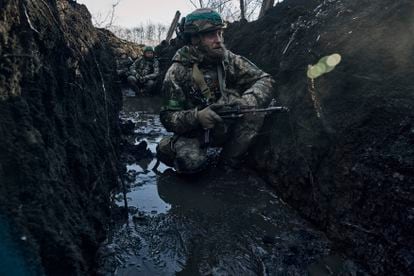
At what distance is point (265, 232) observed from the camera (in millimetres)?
2674

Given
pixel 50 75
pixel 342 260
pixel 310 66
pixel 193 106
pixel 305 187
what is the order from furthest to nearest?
pixel 193 106 → pixel 310 66 → pixel 305 187 → pixel 342 260 → pixel 50 75

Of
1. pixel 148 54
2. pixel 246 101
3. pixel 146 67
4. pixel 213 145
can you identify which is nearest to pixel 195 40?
pixel 246 101

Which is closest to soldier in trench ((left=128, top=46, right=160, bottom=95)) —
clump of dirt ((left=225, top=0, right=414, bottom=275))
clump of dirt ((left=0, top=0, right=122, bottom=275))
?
clump of dirt ((left=225, top=0, right=414, bottom=275))

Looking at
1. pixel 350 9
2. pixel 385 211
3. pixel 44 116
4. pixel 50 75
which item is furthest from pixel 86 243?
pixel 350 9

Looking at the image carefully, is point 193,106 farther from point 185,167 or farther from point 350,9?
point 350,9

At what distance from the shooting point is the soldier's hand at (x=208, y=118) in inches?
141

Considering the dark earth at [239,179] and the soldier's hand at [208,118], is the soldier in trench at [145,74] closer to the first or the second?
the dark earth at [239,179]

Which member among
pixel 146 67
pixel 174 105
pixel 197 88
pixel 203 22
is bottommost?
pixel 174 105

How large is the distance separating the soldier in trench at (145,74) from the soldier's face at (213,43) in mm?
6972

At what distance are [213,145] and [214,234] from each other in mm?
1652

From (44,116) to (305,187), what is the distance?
6.81 ft

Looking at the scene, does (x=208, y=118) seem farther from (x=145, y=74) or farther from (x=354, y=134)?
(x=145, y=74)

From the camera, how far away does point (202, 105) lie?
161 inches

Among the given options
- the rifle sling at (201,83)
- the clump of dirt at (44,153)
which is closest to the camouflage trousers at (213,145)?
the rifle sling at (201,83)
